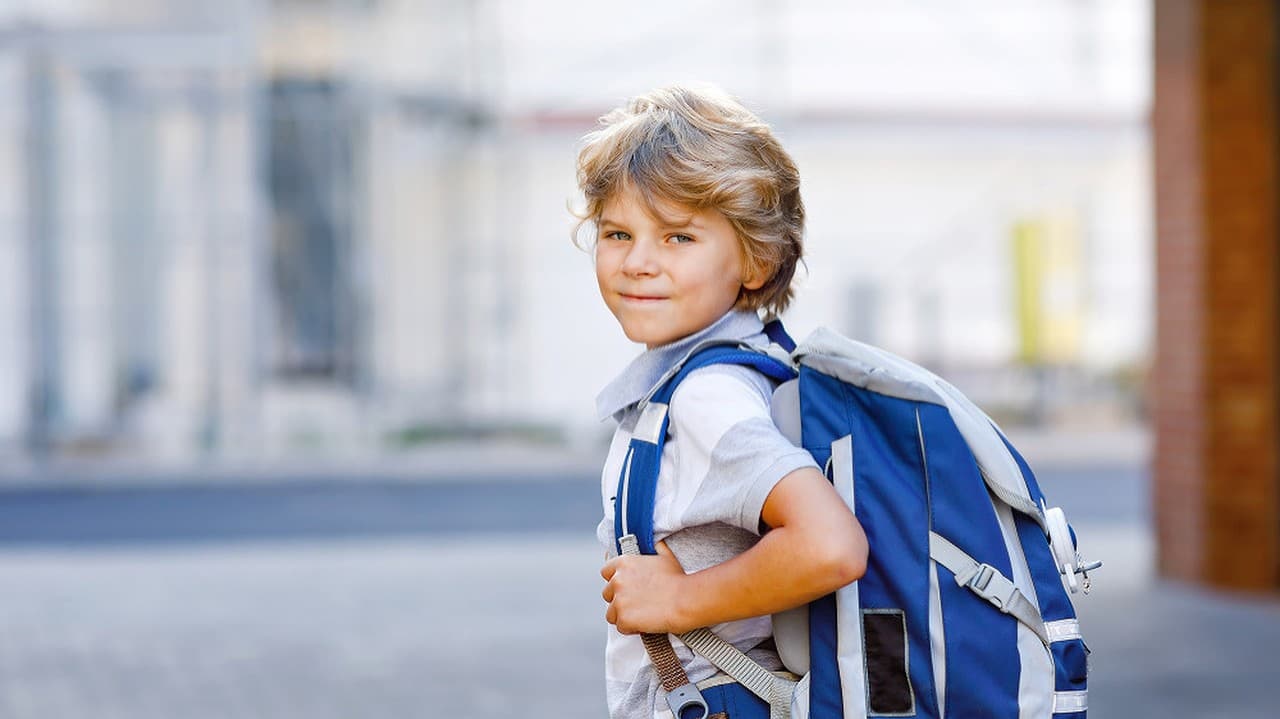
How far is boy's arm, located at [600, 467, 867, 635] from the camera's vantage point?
1601mm

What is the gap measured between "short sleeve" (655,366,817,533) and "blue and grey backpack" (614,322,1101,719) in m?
0.04

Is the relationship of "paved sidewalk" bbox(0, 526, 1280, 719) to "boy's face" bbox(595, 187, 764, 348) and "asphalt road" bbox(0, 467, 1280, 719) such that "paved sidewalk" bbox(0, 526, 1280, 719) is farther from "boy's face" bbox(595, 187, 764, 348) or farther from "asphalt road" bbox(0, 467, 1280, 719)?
"boy's face" bbox(595, 187, 764, 348)

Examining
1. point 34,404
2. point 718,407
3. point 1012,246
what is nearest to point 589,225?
point 718,407

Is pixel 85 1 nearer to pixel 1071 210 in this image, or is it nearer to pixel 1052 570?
pixel 1071 210

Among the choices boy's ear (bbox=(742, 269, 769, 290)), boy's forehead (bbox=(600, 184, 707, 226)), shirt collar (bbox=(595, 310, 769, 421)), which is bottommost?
shirt collar (bbox=(595, 310, 769, 421))

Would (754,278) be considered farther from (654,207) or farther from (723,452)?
(723,452)

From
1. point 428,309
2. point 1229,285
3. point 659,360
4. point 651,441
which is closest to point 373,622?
point 1229,285

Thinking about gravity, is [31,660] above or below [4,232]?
below

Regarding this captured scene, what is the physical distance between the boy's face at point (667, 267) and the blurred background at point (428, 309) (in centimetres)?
371

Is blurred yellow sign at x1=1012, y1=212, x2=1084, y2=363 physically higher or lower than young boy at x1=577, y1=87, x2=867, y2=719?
lower

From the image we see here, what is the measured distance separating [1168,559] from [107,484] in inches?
403

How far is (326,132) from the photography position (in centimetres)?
1805

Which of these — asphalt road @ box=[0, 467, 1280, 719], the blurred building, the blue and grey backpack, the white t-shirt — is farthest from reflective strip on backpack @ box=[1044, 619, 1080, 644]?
the blurred building

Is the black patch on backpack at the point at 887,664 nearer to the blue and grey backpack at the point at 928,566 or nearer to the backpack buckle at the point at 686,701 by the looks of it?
the blue and grey backpack at the point at 928,566
